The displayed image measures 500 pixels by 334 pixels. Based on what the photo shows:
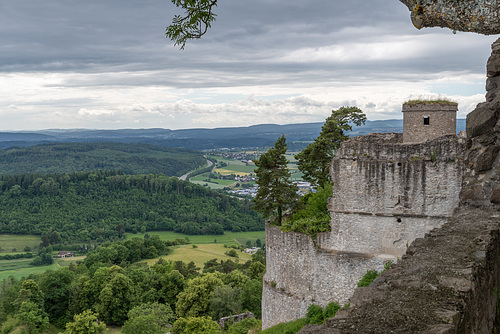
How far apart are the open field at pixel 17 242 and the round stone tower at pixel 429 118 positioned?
10890 cm

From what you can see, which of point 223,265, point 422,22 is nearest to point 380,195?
point 422,22

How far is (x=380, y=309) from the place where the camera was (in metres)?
5.41

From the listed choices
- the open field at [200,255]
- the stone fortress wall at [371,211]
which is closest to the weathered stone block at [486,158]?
the stone fortress wall at [371,211]

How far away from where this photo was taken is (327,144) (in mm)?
26219

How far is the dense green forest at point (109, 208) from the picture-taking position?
125 meters

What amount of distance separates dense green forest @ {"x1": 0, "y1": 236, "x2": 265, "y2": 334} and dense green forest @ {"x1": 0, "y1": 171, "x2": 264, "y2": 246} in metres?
57.7

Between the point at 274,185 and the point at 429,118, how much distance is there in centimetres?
805

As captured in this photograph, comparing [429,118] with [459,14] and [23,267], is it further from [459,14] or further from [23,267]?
[23,267]

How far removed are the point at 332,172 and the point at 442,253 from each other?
1275 cm

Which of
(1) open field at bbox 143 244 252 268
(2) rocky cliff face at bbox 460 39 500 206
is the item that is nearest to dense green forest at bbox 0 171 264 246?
(1) open field at bbox 143 244 252 268

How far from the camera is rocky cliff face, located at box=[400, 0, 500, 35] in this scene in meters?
7.63

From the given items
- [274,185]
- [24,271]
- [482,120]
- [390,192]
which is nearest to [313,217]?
[274,185]

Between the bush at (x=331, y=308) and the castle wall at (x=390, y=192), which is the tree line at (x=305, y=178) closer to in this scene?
the castle wall at (x=390, y=192)

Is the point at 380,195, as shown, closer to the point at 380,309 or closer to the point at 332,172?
the point at 332,172
